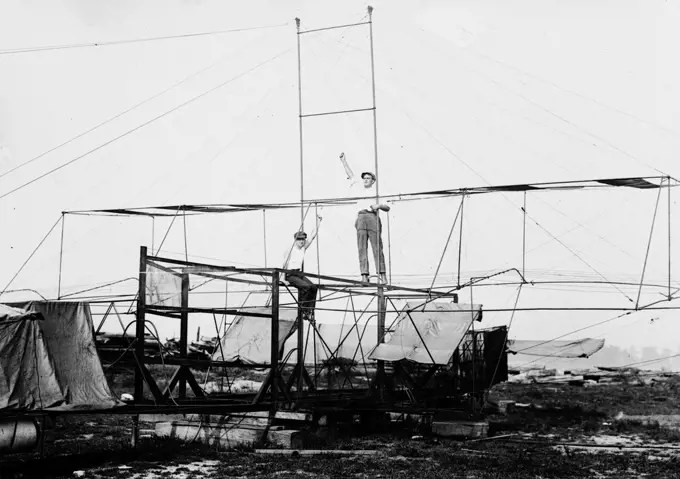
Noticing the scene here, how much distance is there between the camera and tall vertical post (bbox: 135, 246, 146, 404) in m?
15.6

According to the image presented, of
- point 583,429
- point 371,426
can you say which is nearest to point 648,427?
point 583,429

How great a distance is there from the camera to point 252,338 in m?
21.0

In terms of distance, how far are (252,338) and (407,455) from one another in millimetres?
6396

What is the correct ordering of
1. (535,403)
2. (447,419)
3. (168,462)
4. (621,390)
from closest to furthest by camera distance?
(168,462) → (447,419) → (535,403) → (621,390)

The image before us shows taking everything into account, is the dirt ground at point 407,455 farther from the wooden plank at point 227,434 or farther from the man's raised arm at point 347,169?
the man's raised arm at point 347,169

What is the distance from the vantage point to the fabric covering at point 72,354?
13984mm

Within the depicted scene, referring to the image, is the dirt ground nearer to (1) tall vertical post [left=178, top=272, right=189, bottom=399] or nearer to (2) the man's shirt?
(1) tall vertical post [left=178, top=272, right=189, bottom=399]

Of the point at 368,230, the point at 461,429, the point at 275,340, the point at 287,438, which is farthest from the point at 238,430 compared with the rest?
the point at 368,230

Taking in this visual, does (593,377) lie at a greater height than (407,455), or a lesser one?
greater

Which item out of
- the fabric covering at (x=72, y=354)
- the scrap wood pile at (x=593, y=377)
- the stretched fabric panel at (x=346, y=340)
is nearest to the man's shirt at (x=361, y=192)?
the stretched fabric panel at (x=346, y=340)

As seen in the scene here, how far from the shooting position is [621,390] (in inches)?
1388

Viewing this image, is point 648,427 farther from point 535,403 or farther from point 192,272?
point 192,272

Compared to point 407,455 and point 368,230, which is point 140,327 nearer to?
point 407,455

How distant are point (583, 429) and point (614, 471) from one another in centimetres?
754
